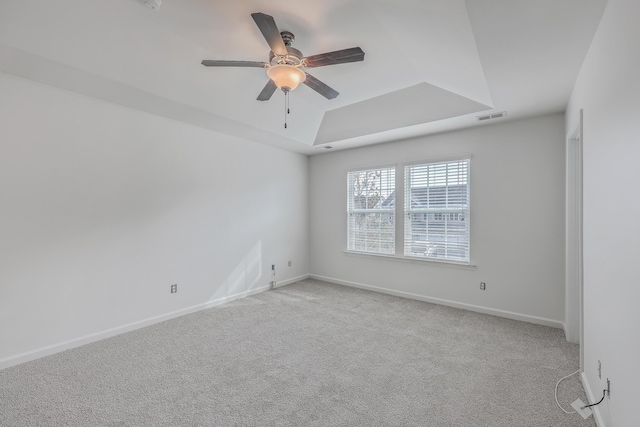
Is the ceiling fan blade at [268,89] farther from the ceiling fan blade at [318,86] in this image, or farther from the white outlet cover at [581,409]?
the white outlet cover at [581,409]

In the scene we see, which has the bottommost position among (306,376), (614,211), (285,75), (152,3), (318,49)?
(306,376)

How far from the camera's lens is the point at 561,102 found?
2996 millimetres

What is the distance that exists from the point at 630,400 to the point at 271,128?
4106mm

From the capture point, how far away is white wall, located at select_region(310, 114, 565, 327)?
336cm

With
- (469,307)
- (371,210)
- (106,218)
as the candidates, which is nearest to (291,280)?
(371,210)

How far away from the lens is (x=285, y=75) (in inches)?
88.7

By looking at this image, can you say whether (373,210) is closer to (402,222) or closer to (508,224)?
(402,222)

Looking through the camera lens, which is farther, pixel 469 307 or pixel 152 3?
pixel 469 307

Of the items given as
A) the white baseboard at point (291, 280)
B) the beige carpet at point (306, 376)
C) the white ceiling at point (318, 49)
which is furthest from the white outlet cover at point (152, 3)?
the white baseboard at point (291, 280)

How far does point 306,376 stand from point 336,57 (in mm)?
2594

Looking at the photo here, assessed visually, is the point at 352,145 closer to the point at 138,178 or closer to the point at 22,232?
the point at 138,178

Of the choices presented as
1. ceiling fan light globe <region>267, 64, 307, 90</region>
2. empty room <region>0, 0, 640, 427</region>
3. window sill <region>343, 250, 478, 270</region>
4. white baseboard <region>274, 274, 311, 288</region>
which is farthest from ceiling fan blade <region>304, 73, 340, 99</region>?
white baseboard <region>274, 274, 311, 288</region>

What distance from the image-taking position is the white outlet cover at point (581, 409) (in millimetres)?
→ 1879

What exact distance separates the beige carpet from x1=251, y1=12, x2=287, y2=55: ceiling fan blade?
261cm
